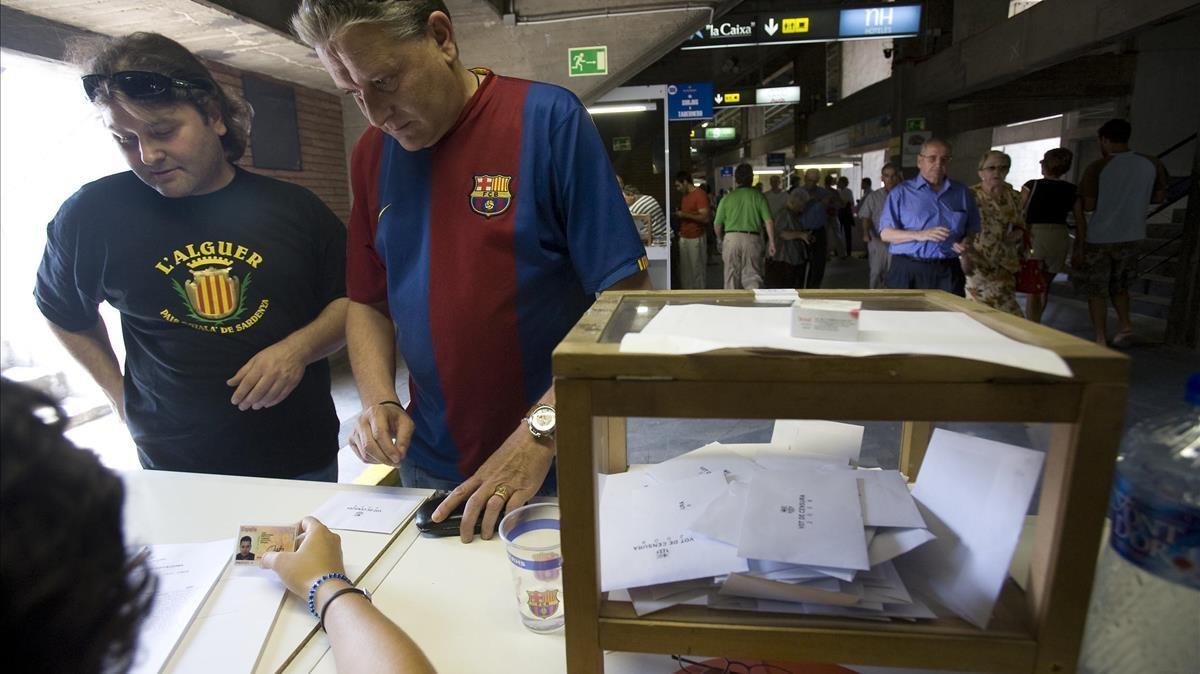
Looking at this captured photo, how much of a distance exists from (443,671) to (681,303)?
54cm

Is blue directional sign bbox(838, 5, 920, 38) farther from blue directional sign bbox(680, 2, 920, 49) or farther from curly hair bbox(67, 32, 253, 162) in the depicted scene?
curly hair bbox(67, 32, 253, 162)

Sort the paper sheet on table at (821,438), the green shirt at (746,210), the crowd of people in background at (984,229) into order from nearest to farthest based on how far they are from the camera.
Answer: the paper sheet on table at (821,438) < the crowd of people in background at (984,229) < the green shirt at (746,210)

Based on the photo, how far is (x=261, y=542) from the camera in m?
1.01

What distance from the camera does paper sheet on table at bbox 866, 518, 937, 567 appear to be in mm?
695

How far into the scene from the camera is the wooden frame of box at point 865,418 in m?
0.54

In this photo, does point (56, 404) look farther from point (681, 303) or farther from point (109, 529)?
point (681, 303)

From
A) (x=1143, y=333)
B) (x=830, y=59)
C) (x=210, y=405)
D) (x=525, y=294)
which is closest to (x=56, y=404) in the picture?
(x=525, y=294)

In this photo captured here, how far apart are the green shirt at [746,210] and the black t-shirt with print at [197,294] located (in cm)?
551

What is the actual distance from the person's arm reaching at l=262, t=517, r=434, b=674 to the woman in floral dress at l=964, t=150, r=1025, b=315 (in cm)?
420

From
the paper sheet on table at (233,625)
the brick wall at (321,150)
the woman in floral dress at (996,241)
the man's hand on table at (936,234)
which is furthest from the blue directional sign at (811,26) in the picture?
the paper sheet on table at (233,625)

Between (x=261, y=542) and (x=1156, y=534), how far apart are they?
3.72 feet

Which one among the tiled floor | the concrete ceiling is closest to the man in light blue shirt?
the tiled floor

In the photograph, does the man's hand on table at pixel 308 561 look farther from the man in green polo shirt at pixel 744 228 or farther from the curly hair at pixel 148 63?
the man in green polo shirt at pixel 744 228

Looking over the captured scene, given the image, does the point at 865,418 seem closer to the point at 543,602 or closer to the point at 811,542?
the point at 811,542
